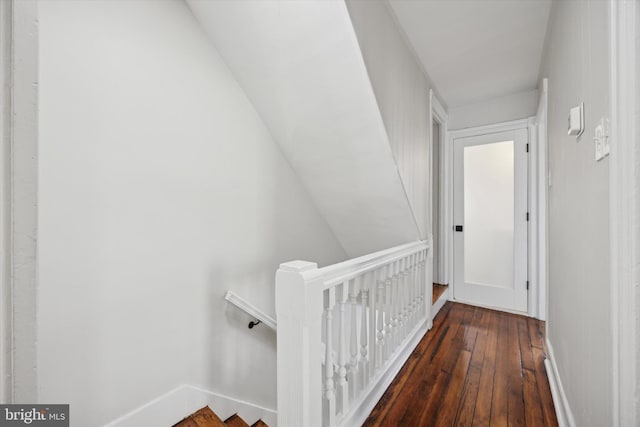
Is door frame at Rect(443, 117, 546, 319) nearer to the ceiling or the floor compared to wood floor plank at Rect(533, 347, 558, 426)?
nearer to the ceiling

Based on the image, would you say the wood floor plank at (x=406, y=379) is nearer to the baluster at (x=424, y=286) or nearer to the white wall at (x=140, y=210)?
the baluster at (x=424, y=286)

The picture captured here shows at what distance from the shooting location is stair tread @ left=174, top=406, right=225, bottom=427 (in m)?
1.34

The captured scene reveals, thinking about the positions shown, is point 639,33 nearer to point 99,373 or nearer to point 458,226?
point 99,373

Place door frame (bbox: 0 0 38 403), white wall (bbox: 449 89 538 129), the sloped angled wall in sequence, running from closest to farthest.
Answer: door frame (bbox: 0 0 38 403) → the sloped angled wall → white wall (bbox: 449 89 538 129)

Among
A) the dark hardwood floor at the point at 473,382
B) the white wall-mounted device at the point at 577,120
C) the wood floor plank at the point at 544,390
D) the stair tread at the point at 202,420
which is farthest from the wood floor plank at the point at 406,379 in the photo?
the white wall-mounted device at the point at 577,120

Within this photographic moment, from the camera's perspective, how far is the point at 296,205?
2.17m

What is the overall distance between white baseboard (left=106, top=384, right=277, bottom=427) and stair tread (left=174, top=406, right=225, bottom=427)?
0.9 inches

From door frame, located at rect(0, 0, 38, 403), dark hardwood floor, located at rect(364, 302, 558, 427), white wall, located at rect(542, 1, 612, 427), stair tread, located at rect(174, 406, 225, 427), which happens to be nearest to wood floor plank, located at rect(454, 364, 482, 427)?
dark hardwood floor, located at rect(364, 302, 558, 427)

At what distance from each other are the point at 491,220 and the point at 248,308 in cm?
288

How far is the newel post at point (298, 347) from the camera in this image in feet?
3.41

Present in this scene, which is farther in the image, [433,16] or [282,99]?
[433,16]

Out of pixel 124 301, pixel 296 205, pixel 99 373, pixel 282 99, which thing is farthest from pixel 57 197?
pixel 296 205

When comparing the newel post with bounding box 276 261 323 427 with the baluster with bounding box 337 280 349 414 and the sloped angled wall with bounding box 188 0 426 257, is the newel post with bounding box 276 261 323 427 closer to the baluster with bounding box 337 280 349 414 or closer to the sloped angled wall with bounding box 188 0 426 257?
the baluster with bounding box 337 280 349 414

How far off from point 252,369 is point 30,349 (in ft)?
4.83
